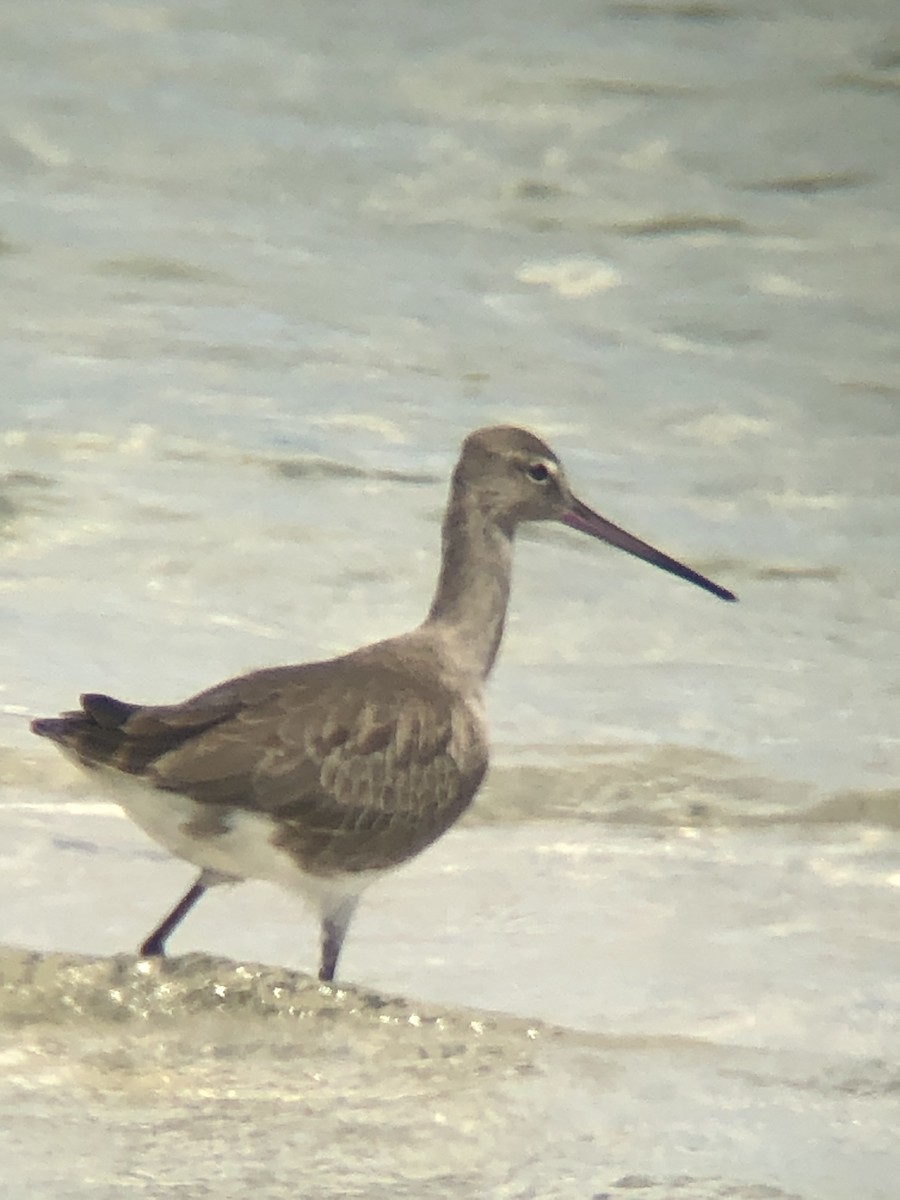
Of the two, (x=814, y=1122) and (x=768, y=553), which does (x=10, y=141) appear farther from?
(x=814, y=1122)

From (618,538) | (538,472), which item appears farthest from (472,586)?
(618,538)

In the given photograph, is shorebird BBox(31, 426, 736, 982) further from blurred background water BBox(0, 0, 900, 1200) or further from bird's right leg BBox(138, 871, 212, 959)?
blurred background water BBox(0, 0, 900, 1200)

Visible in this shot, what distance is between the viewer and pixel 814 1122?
4613mm

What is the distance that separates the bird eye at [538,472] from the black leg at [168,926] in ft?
4.30

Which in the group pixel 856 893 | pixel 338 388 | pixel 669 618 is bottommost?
pixel 856 893

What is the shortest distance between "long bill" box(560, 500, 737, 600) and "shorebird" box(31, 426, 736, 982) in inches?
21.1

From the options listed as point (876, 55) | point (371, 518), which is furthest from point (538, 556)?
point (876, 55)

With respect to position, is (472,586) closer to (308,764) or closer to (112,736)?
(308,764)

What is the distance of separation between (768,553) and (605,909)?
3.67 m

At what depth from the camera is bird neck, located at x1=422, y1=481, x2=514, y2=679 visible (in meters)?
5.94

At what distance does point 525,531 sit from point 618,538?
3609mm

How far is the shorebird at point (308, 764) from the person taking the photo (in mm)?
5117

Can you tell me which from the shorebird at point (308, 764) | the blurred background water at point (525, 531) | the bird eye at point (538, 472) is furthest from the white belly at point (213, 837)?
the bird eye at point (538, 472)

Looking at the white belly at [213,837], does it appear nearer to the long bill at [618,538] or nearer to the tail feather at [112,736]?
the tail feather at [112,736]
